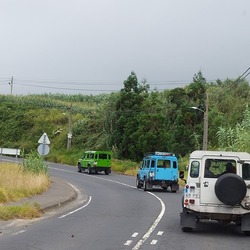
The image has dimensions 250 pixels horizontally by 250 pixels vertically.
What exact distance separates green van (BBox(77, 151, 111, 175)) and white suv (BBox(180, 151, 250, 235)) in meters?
34.1

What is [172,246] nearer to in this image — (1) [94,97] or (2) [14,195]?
(2) [14,195]

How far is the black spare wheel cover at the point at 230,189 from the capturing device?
13047mm

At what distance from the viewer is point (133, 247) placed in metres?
11.2

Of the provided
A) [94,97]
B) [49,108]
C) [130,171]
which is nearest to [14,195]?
[130,171]

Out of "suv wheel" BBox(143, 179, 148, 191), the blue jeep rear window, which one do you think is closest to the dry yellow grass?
"suv wheel" BBox(143, 179, 148, 191)

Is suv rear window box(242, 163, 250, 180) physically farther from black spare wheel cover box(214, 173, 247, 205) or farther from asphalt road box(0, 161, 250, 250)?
asphalt road box(0, 161, 250, 250)

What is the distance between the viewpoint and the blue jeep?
31.4m

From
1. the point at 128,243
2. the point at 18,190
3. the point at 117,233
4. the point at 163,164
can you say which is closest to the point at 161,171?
the point at 163,164

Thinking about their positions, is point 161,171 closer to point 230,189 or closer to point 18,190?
point 18,190

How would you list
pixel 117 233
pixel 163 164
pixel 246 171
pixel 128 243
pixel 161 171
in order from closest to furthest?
pixel 128 243
pixel 117 233
pixel 246 171
pixel 161 171
pixel 163 164

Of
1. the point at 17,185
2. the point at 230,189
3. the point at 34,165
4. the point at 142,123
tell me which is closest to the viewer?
the point at 230,189

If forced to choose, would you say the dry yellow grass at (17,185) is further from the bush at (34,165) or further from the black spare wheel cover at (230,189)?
the black spare wheel cover at (230,189)

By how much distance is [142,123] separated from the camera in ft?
174

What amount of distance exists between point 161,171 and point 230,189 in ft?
60.2
